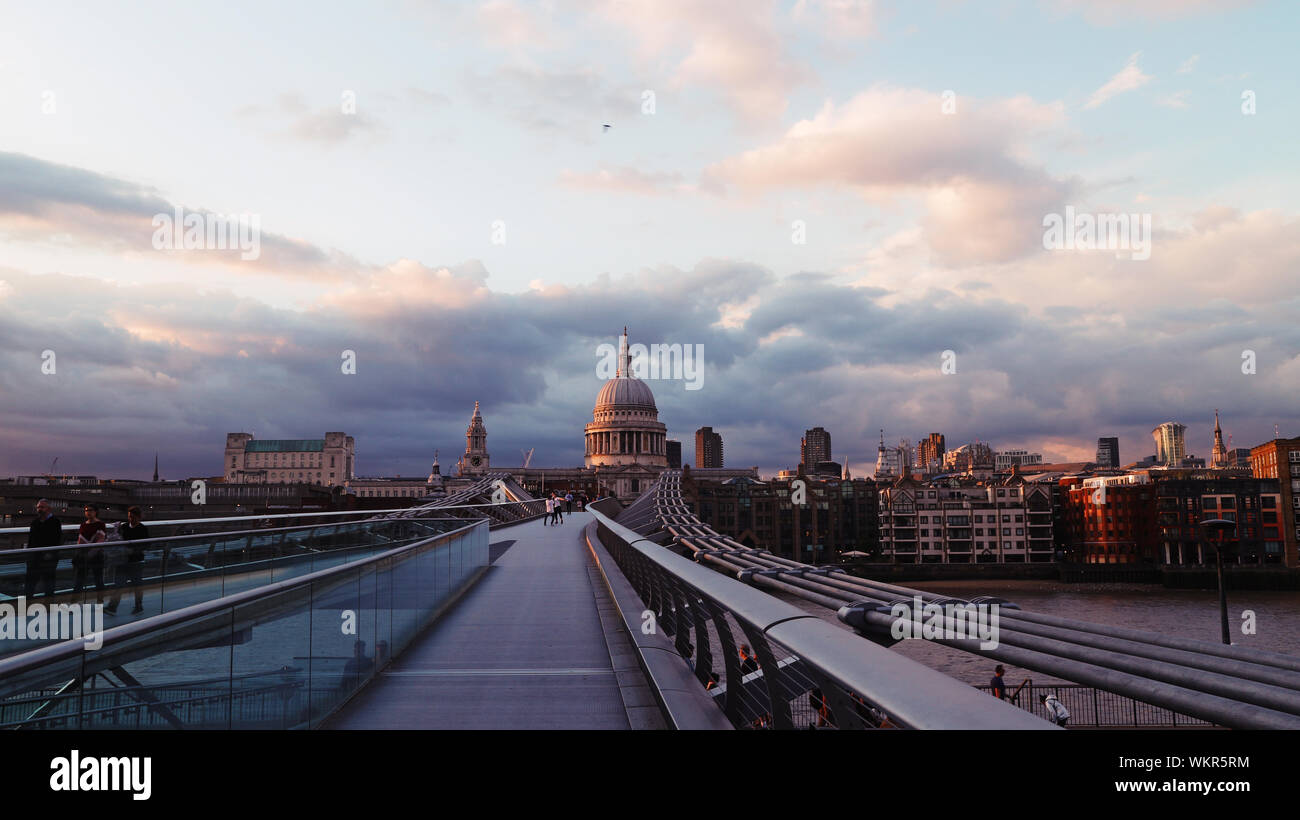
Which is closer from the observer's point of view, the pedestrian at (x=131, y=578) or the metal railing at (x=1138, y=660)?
the metal railing at (x=1138, y=660)

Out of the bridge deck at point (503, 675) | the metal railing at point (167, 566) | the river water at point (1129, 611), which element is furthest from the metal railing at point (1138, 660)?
the river water at point (1129, 611)

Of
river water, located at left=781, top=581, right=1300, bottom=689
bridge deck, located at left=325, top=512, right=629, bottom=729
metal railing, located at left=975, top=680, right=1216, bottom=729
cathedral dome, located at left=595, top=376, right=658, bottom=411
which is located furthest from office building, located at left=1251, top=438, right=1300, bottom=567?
bridge deck, located at left=325, top=512, right=629, bottom=729

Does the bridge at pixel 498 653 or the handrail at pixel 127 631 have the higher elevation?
the handrail at pixel 127 631

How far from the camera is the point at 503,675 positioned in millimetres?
6688

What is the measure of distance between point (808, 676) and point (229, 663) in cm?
234

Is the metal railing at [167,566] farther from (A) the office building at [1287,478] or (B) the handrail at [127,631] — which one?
(A) the office building at [1287,478]

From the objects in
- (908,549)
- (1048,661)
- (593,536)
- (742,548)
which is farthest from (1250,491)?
(1048,661)

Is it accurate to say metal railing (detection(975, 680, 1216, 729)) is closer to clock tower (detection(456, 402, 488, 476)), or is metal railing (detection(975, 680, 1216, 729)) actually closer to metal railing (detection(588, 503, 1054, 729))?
metal railing (detection(588, 503, 1054, 729))

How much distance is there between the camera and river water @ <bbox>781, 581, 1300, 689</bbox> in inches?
1404

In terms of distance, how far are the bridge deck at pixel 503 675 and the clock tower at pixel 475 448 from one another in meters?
178

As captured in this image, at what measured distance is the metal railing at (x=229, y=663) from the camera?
→ 2.67 metres

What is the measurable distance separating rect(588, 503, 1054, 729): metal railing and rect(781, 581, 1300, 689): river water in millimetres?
26851
